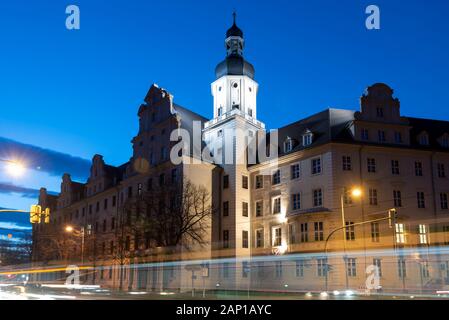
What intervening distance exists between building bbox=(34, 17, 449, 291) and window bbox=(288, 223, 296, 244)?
11 cm

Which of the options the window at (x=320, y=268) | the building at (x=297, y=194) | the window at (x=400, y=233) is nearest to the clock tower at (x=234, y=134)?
the building at (x=297, y=194)

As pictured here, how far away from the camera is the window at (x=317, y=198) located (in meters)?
50.4

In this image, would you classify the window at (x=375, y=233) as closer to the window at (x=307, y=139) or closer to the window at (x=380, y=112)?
the window at (x=307, y=139)

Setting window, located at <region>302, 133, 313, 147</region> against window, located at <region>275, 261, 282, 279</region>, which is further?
window, located at <region>302, 133, 313, 147</region>

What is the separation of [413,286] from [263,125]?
1201 inches

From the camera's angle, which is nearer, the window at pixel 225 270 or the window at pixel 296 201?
the window at pixel 296 201

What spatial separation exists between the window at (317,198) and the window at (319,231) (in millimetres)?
1992

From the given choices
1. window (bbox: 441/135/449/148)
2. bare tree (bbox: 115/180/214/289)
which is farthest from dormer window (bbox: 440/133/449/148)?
bare tree (bbox: 115/180/214/289)

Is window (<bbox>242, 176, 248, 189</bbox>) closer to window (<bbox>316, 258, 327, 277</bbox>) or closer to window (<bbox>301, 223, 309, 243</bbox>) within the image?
window (<bbox>301, 223, 309, 243</bbox>)

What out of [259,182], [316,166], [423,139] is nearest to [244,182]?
[259,182]

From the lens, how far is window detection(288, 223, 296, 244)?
5188 cm
